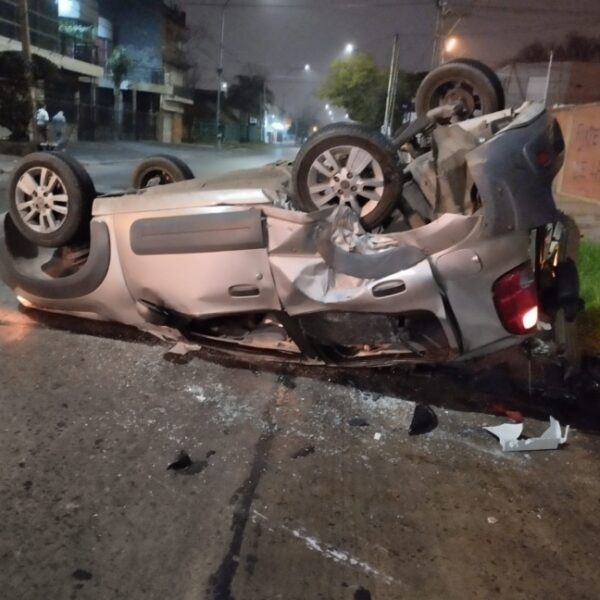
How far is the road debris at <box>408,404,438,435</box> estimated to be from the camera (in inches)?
135

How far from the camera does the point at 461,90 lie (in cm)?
495

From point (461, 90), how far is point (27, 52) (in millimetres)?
18817

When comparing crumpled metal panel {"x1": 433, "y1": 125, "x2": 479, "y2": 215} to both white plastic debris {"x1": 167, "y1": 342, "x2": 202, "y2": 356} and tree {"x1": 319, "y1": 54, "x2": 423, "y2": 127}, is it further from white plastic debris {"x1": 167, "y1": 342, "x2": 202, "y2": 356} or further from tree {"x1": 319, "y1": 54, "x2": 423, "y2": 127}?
tree {"x1": 319, "y1": 54, "x2": 423, "y2": 127}

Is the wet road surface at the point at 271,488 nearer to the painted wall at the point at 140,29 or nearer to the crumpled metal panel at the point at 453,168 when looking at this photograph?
the crumpled metal panel at the point at 453,168

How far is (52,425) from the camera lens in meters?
3.19

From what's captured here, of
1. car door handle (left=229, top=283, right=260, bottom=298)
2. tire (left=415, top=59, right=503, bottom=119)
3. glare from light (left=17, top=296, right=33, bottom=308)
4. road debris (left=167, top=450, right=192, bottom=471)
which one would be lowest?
road debris (left=167, top=450, right=192, bottom=471)

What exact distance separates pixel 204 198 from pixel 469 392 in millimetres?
2013

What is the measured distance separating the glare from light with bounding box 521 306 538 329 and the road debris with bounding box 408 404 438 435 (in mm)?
731

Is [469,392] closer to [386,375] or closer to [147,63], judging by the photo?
[386,375]

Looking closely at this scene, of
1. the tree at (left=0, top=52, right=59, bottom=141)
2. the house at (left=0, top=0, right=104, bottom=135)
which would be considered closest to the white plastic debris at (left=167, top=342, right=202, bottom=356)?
the tree at (left=0, top=52, right=59, bottom=141)

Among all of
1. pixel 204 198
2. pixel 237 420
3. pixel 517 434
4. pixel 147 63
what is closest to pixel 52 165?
pixel 204 198

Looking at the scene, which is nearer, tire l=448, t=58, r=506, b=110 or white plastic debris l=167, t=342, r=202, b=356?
white plastic debris l=167, t=342, r=202, b=356

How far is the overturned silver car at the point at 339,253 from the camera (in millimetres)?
3203

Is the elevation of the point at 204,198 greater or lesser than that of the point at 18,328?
greater
